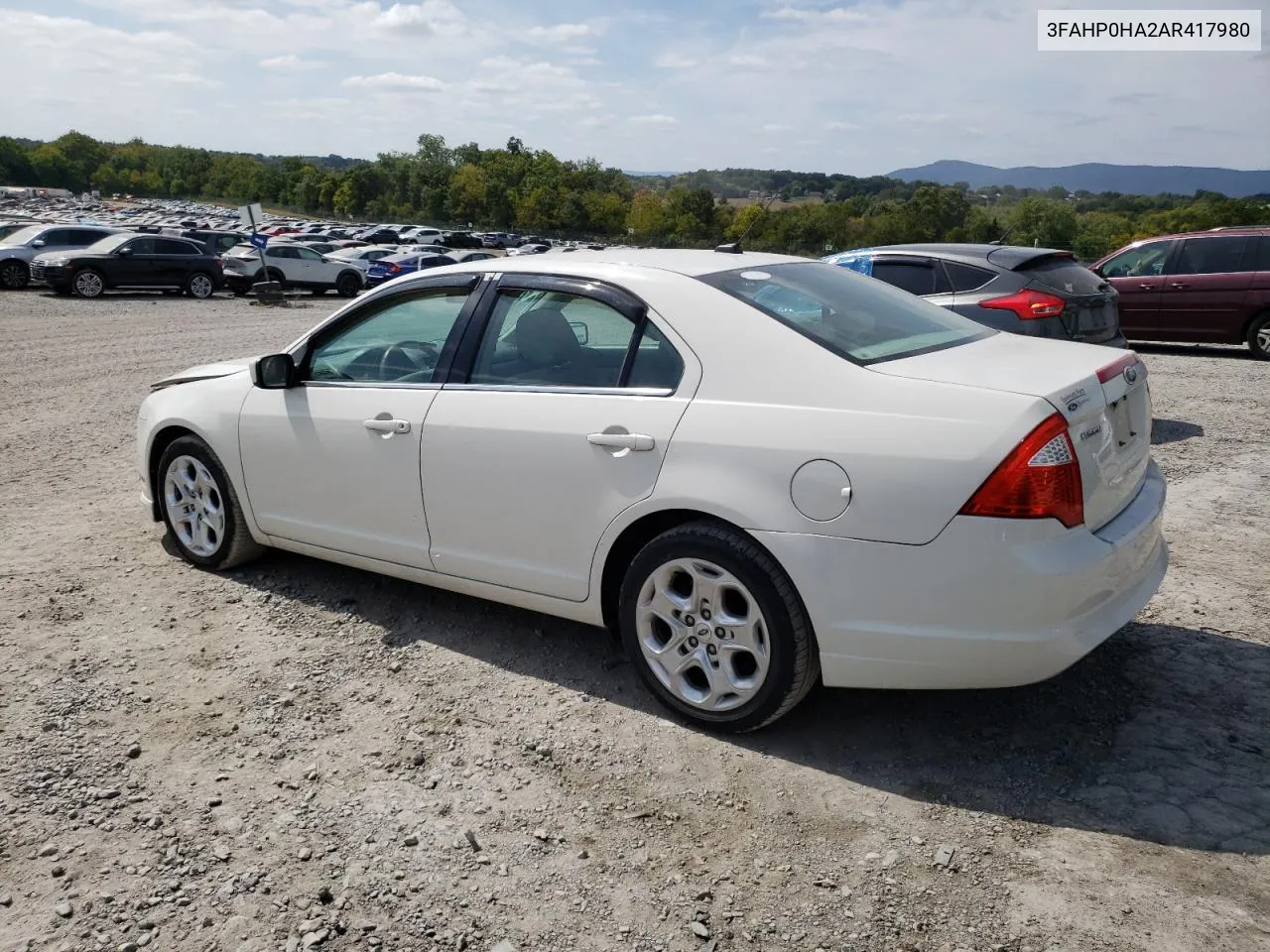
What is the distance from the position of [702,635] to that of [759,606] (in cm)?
27

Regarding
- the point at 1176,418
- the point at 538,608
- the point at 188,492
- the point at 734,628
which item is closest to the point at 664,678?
the point at 734,628

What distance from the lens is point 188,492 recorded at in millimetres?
5125

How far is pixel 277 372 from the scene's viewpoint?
454 cm

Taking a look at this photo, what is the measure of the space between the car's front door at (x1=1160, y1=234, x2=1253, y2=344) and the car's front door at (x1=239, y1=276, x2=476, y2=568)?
39.5ft

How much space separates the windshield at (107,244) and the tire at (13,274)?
180 cm

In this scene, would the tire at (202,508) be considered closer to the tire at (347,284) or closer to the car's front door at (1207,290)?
the car's front door at (1207,290)

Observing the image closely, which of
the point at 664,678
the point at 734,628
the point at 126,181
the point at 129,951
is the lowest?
the point at 129,951

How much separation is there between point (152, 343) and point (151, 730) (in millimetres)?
13789

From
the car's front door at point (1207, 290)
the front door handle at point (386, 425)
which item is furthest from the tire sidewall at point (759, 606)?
the car's front door at point (1207, 290)

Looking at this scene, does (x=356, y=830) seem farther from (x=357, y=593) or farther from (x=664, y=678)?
(x=357, y=593)

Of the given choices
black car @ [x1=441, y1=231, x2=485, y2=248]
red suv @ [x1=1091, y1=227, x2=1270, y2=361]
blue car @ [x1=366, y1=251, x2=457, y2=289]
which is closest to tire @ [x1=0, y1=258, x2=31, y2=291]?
blue car @ [x1=366, y1=251, x2=457, y2=289]

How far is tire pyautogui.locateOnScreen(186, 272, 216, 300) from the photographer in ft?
84.5

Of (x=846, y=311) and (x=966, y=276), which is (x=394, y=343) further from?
(x=966, y=276)

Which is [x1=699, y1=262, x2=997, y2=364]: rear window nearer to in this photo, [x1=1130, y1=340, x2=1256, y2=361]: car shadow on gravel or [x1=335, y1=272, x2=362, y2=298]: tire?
[x1=1130, y1=340, x2=1256, y2=361]: car shadow on gravel
